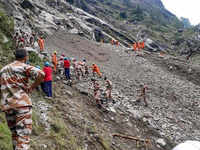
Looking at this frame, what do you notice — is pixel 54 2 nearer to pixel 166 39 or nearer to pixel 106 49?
pixel 106 49

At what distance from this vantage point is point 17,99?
440 centimetres

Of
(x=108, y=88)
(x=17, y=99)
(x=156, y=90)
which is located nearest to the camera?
(x=17, y=99)

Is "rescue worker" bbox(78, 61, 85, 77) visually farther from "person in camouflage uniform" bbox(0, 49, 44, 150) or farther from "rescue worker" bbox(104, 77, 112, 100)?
"person in camouflage uniform" bbox(0, 49, 44, 150)

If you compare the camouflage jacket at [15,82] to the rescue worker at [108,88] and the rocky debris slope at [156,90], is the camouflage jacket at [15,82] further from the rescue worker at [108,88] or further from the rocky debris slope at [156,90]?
the rescue worker at [108,88]

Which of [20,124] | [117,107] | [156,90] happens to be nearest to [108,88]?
[117,107]

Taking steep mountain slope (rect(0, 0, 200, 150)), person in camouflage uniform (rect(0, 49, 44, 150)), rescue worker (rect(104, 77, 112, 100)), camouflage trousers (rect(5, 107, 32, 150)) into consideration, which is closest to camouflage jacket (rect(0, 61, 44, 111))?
person in camouflage uniform (rect(0, 49, 44, 150))

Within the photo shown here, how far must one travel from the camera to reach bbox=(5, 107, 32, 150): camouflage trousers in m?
4.41

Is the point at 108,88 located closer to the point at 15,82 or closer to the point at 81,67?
the point at 81,67

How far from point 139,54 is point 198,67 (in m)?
9.75

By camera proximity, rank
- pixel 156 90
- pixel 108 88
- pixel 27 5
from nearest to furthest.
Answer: pixel 108 88 < pixel 156 90 < pixel 27 5

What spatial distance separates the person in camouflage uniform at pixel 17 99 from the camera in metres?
4.40

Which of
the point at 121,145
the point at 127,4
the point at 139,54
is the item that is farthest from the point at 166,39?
the point at 121,145

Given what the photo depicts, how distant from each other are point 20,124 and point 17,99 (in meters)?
0.52

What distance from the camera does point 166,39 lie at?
124 meters
